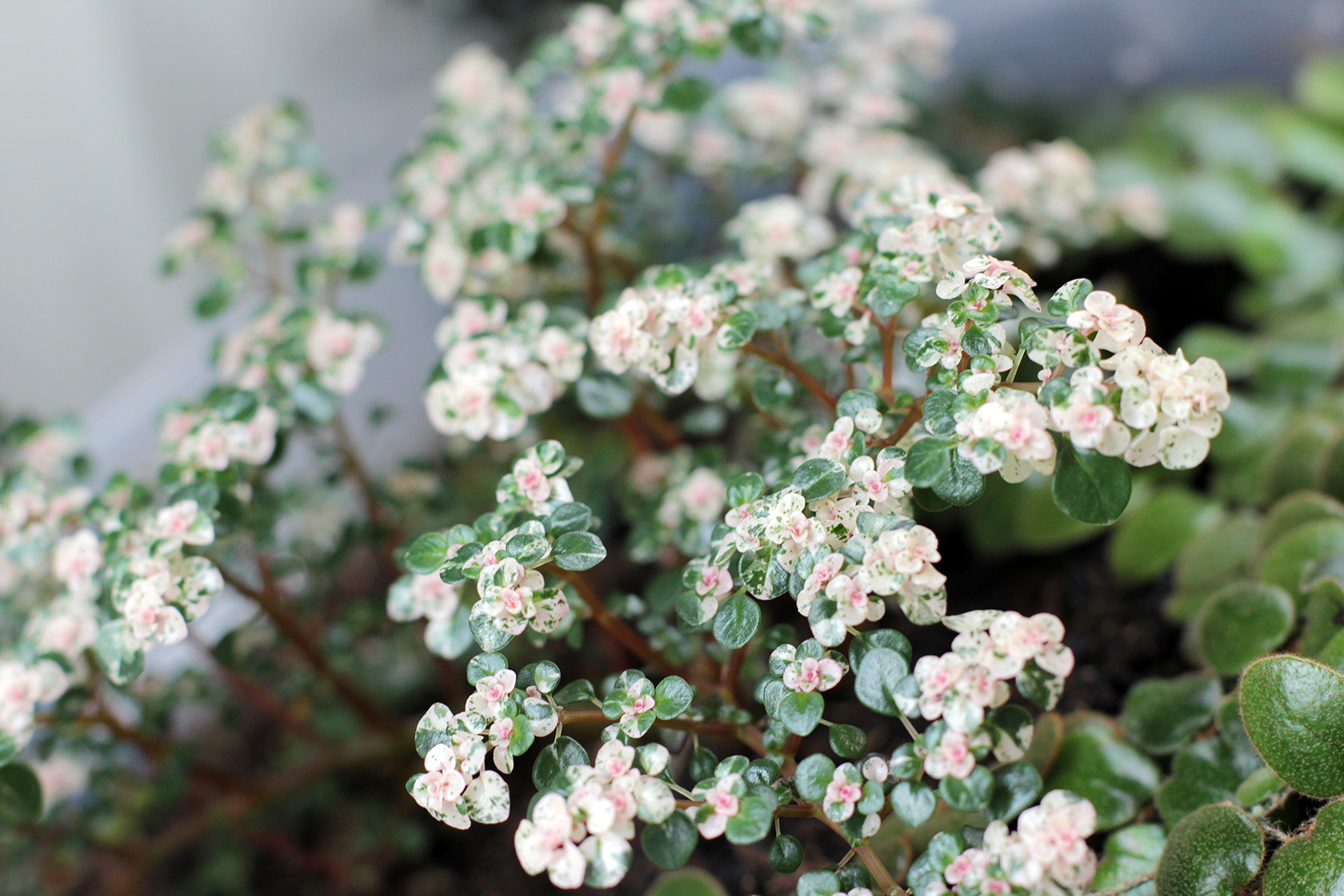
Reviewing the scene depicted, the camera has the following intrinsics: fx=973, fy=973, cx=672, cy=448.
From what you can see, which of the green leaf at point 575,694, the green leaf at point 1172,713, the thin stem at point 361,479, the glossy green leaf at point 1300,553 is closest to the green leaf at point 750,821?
the green leaf at point 575,694

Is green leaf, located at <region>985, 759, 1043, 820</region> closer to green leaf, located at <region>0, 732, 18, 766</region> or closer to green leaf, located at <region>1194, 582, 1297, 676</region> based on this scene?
green leaf, located at <region>1194, 582, 1297, 676</region>

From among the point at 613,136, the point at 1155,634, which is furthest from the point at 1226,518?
the point at 613,136

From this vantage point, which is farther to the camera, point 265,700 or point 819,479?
point 265,700

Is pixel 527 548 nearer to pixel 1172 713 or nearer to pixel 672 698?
pixel 672 698

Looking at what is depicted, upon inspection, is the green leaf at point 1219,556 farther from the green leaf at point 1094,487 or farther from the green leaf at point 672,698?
the green leaf at point 672,698

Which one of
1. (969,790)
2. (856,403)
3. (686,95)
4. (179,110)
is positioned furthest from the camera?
(179,110)

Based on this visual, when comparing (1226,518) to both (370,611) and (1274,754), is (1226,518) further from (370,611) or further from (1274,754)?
(370,611)

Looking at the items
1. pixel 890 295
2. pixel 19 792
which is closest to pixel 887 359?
pixel 890 295
